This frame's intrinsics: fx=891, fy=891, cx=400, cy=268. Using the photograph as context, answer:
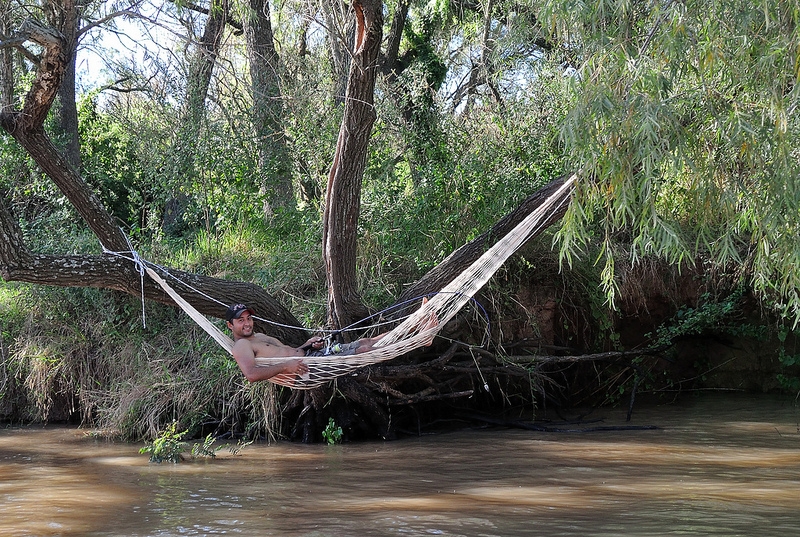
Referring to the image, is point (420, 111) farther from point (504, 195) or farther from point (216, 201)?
point (216, 201)

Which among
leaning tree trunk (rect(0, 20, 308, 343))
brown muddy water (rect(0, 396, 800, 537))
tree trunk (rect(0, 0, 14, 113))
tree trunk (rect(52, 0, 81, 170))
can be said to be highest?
tree trunk (rect(52, 0, 81, 170))

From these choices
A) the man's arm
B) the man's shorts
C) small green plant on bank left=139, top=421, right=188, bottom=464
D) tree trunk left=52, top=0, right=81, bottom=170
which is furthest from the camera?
tree trunk left=52, top=0, right=81, bottom=170

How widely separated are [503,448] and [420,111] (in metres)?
2.80

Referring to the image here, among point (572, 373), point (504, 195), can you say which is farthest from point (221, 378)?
point (572, 373)

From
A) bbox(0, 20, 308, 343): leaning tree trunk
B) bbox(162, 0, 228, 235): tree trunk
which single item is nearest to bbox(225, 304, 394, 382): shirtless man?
bbox(0, 20, 308, 343): leaning tree trunk

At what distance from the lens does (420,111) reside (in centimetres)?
695

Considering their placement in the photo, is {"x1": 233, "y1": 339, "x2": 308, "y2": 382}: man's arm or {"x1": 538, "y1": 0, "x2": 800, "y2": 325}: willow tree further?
{"x1": 233, "y1": 339, "x2": 308, "y2": 382}: man's arm

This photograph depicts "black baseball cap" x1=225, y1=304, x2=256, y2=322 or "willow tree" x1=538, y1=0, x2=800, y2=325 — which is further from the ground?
"willow tree" x1=538, y1=0, x2=800, y2=325

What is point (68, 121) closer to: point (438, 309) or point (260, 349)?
point (260, 349)

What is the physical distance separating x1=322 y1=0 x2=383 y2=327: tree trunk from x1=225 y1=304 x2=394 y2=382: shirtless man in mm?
398

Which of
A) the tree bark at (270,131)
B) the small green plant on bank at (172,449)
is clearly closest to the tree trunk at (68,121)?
the tree bark at (270,131)

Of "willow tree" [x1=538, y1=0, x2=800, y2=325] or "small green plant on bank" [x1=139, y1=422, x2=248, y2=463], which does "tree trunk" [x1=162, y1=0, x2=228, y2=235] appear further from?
"willow tree" [x1=538, y1=0, x2=800, y2=325]

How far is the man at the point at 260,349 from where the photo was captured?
4.43 metres

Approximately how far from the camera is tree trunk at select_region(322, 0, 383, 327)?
4.58 m
